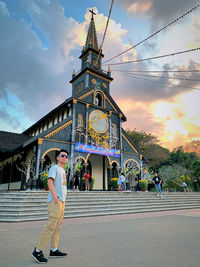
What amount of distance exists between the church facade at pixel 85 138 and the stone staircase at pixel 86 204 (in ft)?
18.6

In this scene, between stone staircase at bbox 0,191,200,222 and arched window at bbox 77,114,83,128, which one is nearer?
stone staircase at bbox 0,191,200,222

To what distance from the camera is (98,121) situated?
21.0 m

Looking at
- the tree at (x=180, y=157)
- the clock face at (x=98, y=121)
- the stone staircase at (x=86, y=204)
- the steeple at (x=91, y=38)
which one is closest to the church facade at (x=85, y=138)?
the clock face at (x=98, y=121)

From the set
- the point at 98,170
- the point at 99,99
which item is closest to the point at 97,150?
the point at 98,170

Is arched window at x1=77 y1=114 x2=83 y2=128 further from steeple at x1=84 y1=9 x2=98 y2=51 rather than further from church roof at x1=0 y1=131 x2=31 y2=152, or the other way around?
steeple at x1=84 y1=9 x2=98 y2=51

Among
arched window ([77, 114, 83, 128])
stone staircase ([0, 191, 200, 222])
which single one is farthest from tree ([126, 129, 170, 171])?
stone staircase ([0, 191, 200, 222])

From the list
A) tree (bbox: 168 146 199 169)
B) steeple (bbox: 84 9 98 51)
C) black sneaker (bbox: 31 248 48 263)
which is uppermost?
steeple (bbox: 84 9 98 51)

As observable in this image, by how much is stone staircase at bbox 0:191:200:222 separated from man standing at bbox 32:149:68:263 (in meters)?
5.32

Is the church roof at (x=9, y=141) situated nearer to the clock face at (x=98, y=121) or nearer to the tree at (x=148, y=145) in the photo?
the clock face at (x=98, y=121)

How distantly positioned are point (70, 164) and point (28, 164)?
3531mm

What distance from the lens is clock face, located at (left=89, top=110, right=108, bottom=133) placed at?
2042cm

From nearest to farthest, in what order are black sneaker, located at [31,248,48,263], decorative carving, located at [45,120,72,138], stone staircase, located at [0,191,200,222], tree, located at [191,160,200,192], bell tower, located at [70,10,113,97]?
black sneaker, located at [31,248,48,263], stone staircase, located at [0,191,200,222], decorative carving, located at [45,120,72,138], bell tower, located at [70,10,113,97], tree, located at [191,160,200,192]

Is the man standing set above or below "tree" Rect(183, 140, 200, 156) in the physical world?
below

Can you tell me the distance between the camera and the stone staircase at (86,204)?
831 cm
